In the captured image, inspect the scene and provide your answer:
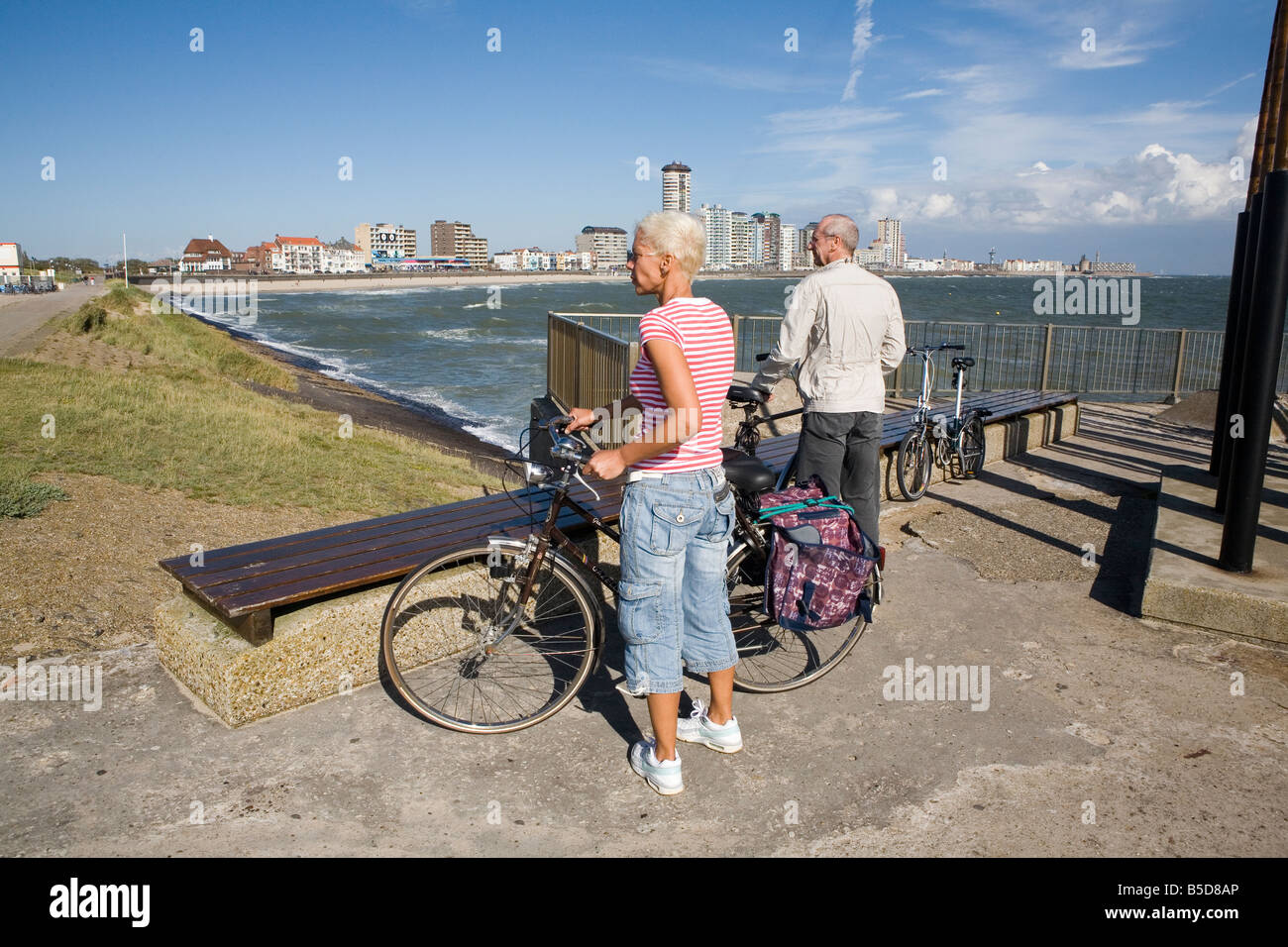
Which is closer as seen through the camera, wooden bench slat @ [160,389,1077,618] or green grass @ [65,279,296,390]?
wooden bench slat @ [160,389,1077,618]

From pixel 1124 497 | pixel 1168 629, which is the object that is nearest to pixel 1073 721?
pixel 1168 629

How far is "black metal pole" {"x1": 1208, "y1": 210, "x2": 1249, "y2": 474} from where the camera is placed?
7.02 metres

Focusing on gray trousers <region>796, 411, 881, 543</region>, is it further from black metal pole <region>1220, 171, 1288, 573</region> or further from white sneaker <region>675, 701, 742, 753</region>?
black metal pole <region>1220, 171, 1288, 573</region>

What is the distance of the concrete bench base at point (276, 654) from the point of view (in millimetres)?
3746

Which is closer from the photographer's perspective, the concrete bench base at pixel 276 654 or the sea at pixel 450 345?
the concrete bench base at pixel 276 654

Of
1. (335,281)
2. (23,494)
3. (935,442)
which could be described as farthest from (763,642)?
(335,281)

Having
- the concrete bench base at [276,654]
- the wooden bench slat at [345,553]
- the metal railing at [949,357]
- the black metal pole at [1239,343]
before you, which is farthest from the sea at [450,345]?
the black metal pole at [1239,343]

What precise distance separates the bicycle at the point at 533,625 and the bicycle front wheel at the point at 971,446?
4108mm

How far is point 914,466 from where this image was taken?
7785 mm

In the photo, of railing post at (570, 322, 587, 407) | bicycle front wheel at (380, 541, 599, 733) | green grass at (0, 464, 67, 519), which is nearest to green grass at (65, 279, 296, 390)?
railing post at (570, 322, 587, 407)

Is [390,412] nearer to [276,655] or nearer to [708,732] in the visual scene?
[276,655]

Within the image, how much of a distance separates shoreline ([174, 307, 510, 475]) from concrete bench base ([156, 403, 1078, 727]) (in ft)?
33.5

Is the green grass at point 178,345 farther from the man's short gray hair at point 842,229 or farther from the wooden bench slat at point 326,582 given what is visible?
the man's short gray hair at point 842,229
